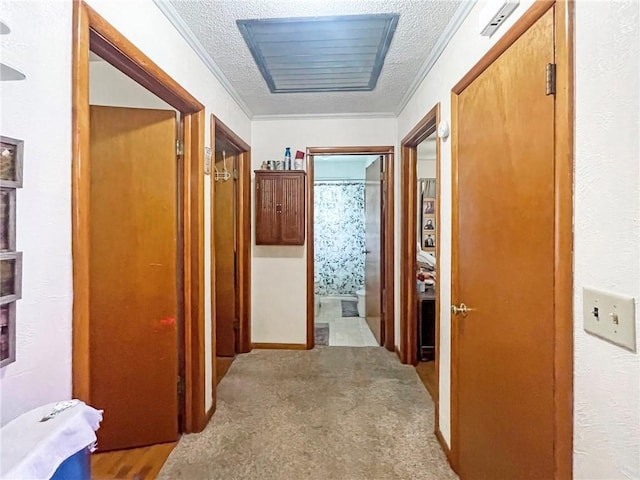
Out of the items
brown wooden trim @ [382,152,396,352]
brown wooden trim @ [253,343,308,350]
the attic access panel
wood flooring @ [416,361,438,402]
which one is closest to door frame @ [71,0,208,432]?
the attic access panel

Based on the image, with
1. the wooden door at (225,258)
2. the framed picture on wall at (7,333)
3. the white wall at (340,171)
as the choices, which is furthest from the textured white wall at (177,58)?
the white wall at (340,171)

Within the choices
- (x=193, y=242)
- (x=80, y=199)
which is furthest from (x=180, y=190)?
(x=80, y=199)

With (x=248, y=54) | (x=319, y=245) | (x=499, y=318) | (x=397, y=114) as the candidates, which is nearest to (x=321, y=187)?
(x=319, y=245)

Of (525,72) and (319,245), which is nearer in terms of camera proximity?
(525,72)

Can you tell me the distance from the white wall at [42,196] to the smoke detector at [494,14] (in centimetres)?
140

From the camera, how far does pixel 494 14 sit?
1.35m

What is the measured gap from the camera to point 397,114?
3436 millimetres

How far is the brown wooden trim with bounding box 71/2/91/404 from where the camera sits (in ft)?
3.60

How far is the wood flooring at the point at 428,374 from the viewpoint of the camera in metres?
2.83

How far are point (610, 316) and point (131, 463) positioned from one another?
2277mm

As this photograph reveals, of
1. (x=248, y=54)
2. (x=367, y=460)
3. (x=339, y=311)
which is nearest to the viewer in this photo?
(x=367, y=460)

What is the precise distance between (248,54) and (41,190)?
1599 millimetres

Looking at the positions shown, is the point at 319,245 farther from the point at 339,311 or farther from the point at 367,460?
the point at 367,460

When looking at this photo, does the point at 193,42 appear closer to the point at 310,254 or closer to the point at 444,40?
the point at 444,40
